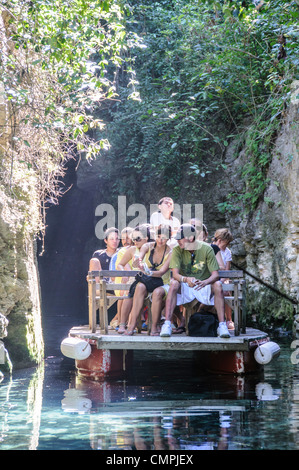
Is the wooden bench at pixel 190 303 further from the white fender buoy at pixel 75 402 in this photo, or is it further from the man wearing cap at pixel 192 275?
the white fender buoy at pixel 75 402

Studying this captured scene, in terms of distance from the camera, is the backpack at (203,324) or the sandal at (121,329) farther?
the sandal at (121,329)

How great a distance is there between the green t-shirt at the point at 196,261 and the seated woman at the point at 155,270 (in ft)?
0.51

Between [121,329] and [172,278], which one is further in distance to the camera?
[121,329]

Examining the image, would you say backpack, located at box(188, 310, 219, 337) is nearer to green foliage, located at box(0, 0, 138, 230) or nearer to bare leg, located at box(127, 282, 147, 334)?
bare leg, located at box(127, 282, 147, 334)

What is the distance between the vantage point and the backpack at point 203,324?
6953 mm

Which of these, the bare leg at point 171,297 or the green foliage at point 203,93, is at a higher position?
the green foliage at point 203,93

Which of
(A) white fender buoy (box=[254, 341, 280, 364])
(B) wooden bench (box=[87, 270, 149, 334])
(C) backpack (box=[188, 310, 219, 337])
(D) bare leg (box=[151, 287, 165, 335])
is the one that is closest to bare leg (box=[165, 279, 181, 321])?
(D) bare leg (box=[151, 287, 165, 335])

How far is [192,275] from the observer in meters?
7.24

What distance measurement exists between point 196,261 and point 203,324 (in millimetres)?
759

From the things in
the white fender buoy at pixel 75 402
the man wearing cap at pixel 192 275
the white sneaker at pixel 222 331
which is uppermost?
the man wearing cap at pixel 192 275

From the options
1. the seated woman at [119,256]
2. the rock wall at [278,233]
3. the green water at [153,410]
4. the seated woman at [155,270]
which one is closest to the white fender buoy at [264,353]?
the green water at [153,410]

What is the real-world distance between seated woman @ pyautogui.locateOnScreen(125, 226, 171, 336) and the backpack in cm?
45

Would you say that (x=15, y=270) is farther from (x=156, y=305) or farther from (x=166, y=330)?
(x=166, y=330)

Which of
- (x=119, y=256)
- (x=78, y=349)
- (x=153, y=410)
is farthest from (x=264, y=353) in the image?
(x=119, y=256)
